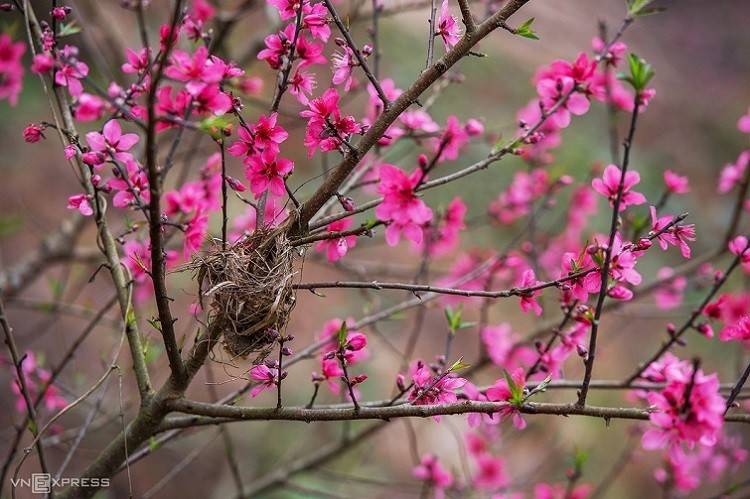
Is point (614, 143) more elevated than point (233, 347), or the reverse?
point (614, 143)

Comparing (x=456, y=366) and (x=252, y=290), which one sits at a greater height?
(x=252, y=290)

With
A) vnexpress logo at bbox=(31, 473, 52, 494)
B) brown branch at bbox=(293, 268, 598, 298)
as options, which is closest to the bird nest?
brown branch at bbox=(293, 268, 598, 298)

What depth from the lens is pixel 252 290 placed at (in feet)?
5.03

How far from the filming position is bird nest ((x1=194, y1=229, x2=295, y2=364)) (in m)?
1.55

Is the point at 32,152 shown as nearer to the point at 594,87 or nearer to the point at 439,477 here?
the point at 439,477

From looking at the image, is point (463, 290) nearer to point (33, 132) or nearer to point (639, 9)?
point (639, 9)

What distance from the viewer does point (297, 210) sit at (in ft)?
5.21

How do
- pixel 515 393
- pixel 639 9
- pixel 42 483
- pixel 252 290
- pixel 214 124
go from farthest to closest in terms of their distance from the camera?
pixel 42 483 < pixel 639 9 < pixel 252 290 < pixel 515 393 < pixel 214 124

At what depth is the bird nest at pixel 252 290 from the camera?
1.55 meters

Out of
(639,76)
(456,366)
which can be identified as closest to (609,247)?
(639,76)

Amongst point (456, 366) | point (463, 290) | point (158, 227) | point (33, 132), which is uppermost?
point (33, 132)

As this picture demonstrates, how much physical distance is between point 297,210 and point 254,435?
3.42m

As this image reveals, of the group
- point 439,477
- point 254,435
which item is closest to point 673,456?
point 439,477

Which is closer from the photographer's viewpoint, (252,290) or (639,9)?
(252,290)
